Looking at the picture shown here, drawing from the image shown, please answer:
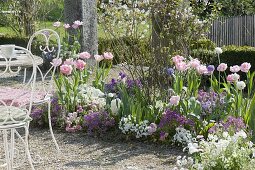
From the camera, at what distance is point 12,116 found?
14.7ft

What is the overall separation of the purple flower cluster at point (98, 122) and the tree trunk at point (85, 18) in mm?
4680

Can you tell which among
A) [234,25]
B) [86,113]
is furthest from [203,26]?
[234,25]

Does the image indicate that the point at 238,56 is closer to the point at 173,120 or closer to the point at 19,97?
the point at 173,120

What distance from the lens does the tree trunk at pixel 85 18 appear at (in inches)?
422

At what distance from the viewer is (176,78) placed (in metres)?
6.15

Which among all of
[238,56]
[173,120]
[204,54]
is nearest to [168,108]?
[173,120]

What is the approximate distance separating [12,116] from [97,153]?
52.5 inches

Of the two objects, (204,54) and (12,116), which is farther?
(204,54)

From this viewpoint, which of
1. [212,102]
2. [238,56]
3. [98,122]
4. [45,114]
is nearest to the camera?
[212,102]

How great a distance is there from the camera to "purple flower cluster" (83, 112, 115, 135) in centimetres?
613

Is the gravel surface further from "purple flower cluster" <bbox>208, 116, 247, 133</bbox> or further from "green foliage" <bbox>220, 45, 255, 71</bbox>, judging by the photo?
"green foliage" <bbox>220, 45, 255, 71</bbox>

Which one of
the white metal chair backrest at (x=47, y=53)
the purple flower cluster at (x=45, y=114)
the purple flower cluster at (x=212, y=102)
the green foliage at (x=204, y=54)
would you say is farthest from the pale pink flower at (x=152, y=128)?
the green foliage at (x=204, y=54)

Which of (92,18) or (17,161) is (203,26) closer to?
(17,161)

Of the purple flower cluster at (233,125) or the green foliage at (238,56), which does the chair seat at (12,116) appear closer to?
the purple flower cluster at (233,125)
